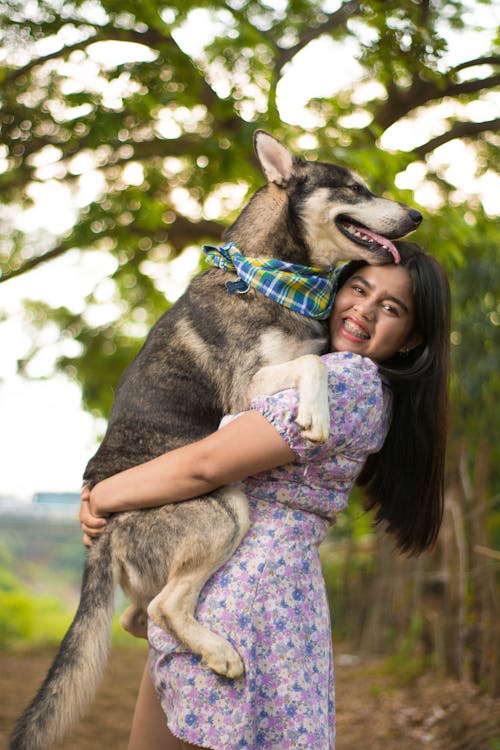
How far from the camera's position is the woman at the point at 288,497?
77.5 inches

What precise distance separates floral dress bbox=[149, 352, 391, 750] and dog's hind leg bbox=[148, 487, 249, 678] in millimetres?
32

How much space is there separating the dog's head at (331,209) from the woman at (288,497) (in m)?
0.31

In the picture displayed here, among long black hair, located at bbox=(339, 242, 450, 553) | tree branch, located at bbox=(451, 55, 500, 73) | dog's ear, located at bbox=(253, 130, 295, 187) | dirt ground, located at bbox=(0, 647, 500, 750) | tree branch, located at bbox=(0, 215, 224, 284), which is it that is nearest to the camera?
long black hair, located at bbox=(339, 242, 450, 553)

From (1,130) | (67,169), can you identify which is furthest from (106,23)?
(67,169)

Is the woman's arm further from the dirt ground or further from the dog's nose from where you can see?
the dirt ground

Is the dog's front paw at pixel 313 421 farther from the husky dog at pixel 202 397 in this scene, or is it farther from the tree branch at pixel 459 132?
the tree branch at pixel 459 132

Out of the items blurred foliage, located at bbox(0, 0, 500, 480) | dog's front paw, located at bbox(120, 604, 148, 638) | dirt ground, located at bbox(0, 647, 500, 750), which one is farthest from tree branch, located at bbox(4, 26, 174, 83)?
dirt ground, located at bbox(0, 647, 500, 750)

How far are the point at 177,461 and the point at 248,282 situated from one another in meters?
0.80

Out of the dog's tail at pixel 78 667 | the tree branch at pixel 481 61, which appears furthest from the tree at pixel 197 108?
the dog's tail at pixel 78 667

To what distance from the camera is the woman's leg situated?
7.22 ft

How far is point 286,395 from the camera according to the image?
2.11 m

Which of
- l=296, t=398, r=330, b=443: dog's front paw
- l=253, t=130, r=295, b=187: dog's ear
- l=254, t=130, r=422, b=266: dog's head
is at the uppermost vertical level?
l=253, t=130, r=295, b=187: dog's ear

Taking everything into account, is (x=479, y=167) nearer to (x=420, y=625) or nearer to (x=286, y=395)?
(x=420, y=625)

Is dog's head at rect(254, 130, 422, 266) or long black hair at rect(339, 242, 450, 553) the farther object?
dog's head at rect(254, 130, 422, 266)
